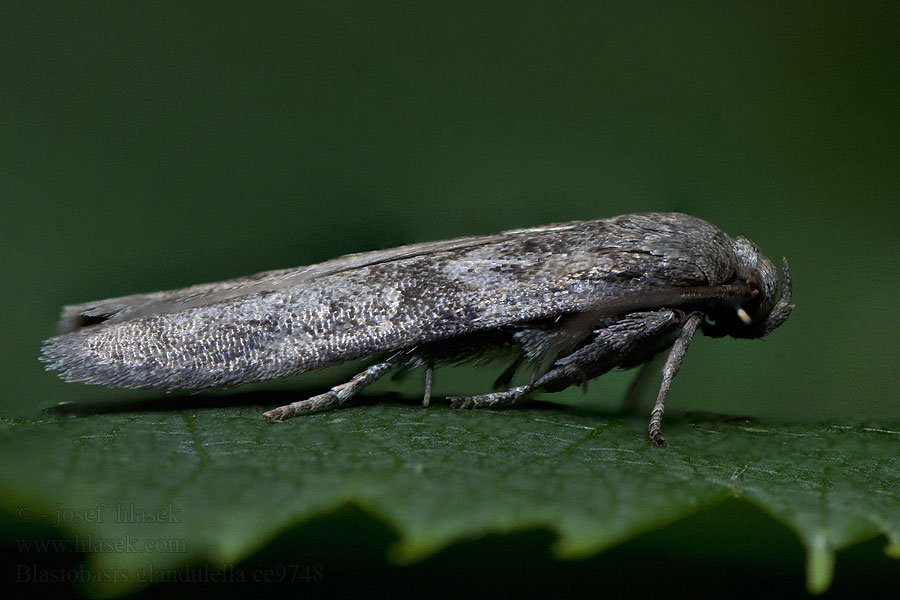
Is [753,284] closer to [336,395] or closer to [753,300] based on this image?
[753,300]

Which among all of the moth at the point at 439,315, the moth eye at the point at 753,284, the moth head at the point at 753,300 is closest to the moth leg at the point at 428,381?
the moth at the point at 439,315

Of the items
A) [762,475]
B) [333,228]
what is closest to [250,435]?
[762,475]

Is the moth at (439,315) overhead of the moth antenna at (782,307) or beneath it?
overhead

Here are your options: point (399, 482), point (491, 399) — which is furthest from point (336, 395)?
point (399, 482)

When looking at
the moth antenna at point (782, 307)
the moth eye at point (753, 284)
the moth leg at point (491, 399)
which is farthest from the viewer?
the moth antenna at point (782, 307)

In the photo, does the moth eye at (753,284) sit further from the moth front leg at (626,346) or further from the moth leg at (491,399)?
the moth leg at (491,399)

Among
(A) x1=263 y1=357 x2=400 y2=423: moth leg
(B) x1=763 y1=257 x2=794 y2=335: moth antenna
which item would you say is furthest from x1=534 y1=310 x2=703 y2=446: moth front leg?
(A) x1=263 y1=357 x2=400 y2=423: moth leg

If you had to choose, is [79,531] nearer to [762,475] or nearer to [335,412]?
[335,412]

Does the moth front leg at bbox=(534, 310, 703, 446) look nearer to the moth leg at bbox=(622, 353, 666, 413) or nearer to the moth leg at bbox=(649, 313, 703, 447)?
the moth leg at bbox=(649, 313, 703, 447)
